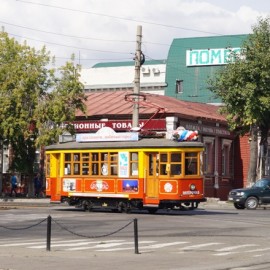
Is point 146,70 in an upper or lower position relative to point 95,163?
upper

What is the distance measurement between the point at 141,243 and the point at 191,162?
13806mm

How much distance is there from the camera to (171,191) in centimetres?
3588

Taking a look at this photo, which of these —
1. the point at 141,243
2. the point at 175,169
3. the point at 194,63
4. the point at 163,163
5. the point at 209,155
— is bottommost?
the point at 141,243

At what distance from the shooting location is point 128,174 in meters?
37.2

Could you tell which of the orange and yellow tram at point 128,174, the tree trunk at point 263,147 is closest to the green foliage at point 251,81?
the tree trunk at point 263,147

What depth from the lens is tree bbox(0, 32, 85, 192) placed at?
52.5 m

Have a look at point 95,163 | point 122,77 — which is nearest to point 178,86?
point 122,77

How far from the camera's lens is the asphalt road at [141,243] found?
1767 centimetres

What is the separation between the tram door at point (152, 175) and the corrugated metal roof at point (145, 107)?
60.9 ft

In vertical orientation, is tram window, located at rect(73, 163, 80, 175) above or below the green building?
below

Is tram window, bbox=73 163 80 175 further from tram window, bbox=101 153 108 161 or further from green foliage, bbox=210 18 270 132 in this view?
green foliage, bbox=210 18 270 132

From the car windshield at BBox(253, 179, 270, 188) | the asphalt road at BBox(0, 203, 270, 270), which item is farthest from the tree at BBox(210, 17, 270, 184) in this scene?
the asphalt road at BBox(0, 203, 270, 270)

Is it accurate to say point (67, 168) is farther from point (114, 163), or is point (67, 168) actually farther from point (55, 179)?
point (114, 163)

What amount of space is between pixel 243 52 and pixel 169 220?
22.3 metres
